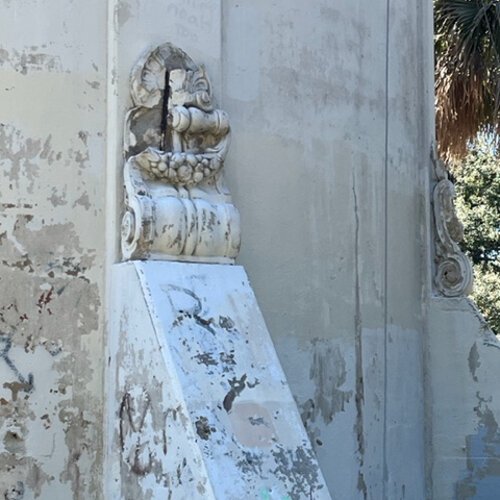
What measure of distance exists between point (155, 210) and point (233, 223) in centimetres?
46

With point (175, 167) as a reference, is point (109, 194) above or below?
below

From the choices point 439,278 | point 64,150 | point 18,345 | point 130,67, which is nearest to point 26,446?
point 18,345

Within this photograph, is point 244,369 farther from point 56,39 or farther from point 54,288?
point 56,39

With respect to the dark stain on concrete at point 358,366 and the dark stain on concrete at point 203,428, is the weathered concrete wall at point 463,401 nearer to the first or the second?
the dark stain on concrete at point 358,366

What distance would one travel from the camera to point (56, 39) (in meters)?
6.75

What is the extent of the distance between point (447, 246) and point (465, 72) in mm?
5417

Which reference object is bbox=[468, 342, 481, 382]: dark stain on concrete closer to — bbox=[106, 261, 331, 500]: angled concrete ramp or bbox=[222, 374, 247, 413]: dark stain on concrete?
bbox=[106, 261, 331, 500]: angled concrete ramp

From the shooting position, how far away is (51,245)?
662 centimetres

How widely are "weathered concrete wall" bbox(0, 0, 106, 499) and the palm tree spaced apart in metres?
7.84

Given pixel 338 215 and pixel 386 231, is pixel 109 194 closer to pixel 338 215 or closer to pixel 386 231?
pixel 338 215

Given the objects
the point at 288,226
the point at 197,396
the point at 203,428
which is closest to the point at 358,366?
the point at 288,226

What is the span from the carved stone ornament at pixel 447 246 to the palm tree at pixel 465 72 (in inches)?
187

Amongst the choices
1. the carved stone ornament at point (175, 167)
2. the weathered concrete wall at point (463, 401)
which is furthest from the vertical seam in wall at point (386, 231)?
the carved stone ornament at point (175, 167)

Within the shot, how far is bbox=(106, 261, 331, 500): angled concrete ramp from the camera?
5809mm
